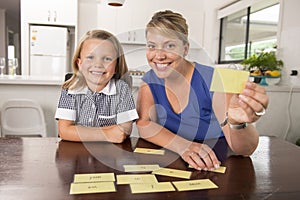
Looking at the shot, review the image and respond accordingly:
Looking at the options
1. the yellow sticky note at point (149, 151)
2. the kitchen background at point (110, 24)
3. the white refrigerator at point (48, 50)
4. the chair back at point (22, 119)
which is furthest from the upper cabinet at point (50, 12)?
the yellow sticky note at point (149, 151)

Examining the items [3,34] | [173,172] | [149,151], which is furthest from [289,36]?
[3,34]

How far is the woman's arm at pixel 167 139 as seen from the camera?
81 centimetres

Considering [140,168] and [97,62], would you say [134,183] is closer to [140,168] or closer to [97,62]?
[140,168]

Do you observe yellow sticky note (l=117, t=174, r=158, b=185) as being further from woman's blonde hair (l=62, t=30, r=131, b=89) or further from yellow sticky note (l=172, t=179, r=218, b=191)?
woman's blonde hair (l=62, t=30, r=131, b=89)

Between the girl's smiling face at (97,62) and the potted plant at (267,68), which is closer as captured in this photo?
the girl's smiling face at (97,62)

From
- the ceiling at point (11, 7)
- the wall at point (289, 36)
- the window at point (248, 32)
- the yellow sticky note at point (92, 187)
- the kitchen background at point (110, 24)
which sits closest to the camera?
the yellow sticky note at point (92, 187)

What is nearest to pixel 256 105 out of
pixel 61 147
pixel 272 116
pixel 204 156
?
pixel 204 156

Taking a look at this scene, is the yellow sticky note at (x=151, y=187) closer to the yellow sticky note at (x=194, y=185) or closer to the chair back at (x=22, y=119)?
the yellow sticky note at (x=194, y=185)

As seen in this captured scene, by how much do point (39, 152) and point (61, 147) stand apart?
0.08 meters

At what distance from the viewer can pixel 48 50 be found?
13.6ft

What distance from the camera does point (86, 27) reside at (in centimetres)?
455

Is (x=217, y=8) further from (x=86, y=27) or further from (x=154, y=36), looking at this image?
(x=154, y=36)

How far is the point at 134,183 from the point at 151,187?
0.15 ft

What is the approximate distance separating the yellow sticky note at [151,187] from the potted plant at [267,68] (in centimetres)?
213
